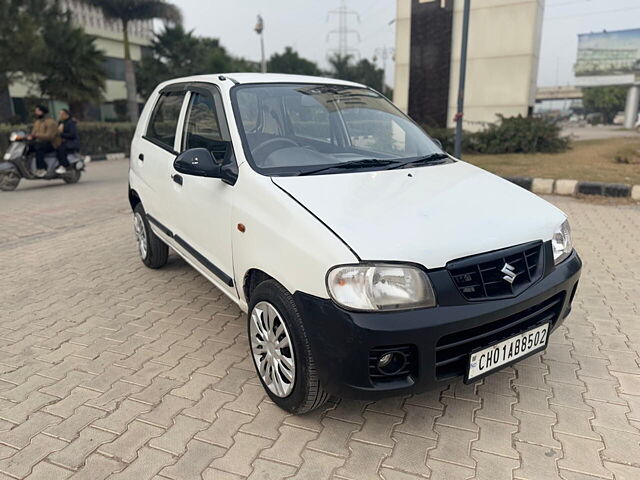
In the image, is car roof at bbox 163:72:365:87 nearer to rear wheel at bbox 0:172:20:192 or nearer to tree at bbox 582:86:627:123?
rear wheel at bbox 0:172:20:192

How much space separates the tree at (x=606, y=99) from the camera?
7156 centimetres

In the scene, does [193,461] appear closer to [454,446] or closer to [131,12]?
[454,446]

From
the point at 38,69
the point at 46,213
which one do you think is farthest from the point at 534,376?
the point at 38,69

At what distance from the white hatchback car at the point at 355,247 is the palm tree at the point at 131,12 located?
960 inches

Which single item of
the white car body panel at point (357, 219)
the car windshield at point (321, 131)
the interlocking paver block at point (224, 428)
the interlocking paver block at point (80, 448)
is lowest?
the interlocking paver block at point (80, 448)

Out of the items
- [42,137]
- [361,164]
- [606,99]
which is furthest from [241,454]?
[606,99]

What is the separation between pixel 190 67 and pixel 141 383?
33.7 m

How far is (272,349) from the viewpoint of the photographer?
2531 millimetres

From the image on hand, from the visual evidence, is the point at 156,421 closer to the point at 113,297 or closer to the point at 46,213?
the point at 113,297

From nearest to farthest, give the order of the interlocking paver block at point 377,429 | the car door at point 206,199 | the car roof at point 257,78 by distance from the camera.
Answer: the interlocking paver block at point 377,429, the car door at point 206,199, the car roof at point 257,78

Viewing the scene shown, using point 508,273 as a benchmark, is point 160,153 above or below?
above

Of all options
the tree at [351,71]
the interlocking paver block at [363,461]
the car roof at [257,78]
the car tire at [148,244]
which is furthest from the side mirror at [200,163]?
the tree at [351,71]

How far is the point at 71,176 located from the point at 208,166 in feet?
32.0

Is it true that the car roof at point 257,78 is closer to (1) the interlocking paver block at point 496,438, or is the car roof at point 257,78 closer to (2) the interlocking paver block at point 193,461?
(2) the interlocking paver block at point 193,461
